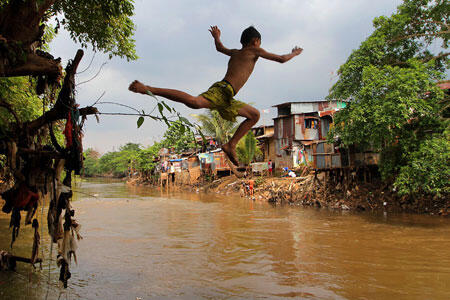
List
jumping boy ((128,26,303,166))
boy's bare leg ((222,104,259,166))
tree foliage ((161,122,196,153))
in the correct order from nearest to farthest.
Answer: jumping boy ((128,26,303,166)), boy's bare leg ((222,104,259,166)), tree foliage ((161,122,196,153))

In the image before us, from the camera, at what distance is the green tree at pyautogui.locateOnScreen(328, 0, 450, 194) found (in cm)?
1060

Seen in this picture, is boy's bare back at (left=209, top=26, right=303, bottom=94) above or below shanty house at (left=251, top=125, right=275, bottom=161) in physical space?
below

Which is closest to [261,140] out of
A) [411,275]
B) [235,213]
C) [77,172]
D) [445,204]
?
[235,213]

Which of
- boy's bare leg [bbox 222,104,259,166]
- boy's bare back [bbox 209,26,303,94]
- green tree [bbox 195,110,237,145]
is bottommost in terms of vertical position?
boy's bare leg [bbox 222,104,259,166]

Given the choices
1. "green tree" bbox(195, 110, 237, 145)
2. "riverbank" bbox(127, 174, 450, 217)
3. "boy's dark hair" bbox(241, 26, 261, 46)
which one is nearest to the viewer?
"boy's dark hair" bbox(241, 26, 261, 46)

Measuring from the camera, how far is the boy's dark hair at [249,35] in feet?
9.66

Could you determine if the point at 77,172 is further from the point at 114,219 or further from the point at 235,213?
the point at 235,213

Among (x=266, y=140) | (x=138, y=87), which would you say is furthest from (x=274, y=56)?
(x=266, y=140)

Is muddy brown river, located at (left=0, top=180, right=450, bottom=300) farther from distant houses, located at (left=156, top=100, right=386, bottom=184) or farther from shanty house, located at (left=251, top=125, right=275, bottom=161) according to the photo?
shanty house, located at (left=251, top=125, right=275, bottom=161)

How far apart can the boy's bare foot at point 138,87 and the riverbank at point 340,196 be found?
13.9 metres

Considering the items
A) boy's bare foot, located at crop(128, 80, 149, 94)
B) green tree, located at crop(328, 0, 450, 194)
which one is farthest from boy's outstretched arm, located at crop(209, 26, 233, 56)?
green tree, located at crop(328, 0, 450, 194)

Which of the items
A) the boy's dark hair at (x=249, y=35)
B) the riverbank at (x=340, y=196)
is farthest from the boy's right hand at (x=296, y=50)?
the riverbank at (x=340, y=196)

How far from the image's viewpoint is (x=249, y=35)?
2941mm

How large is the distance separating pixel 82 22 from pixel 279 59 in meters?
3.44
